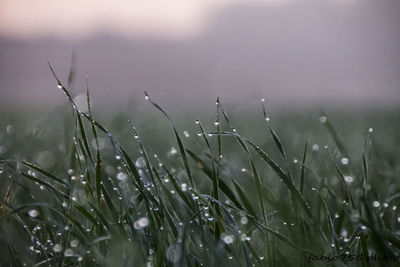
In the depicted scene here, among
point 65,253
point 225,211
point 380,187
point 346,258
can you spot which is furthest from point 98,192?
point 380,187

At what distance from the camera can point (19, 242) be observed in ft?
2.78

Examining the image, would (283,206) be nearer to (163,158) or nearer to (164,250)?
(164,250)

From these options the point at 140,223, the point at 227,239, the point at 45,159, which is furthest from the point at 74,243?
the point at 45,159

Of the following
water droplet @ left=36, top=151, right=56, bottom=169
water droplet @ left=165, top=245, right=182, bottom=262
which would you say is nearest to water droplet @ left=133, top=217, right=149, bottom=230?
water droplet @ left=165, top=245, right=182, bottom=262

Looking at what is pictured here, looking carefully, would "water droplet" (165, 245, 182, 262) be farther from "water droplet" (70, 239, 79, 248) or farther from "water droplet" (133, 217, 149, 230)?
"water droplet" (70, 239, 79, 248)

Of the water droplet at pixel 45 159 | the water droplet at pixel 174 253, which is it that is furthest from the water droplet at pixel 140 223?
the water droplet at pixel 45 159

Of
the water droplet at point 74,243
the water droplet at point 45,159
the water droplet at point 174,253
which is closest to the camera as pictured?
the water droplet at point 174,253

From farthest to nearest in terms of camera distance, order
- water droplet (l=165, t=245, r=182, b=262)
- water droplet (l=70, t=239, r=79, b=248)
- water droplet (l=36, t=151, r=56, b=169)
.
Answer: water droplet (l=36, t=151, r=56, b=169), water droplet (l=70, t=239, r=79, b=248), water droplet (l=165, t=245, r=182, b=262)

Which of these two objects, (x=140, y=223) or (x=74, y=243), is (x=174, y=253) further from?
(x=74, y=243)

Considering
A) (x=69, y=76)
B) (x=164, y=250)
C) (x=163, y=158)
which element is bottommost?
(x=163, y=158)

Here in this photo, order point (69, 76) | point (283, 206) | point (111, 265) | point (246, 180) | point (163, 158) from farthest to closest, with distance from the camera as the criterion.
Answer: point (163, 158), point (246, 180), point (69, 76), point (283, 206), point (111, 265)

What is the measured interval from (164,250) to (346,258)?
0.32 metres

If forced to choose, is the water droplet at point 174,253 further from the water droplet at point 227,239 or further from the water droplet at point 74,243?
the water droplet at point 74,243

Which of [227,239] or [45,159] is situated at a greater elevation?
[227,239]
